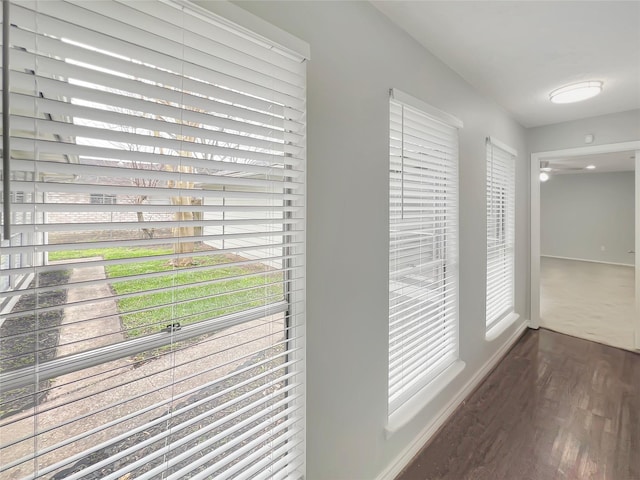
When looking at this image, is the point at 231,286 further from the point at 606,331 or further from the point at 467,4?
the point at 606,331

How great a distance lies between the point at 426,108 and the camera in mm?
1885

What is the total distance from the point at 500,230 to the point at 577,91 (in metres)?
1.36

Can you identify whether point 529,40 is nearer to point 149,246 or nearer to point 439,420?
point 149,246

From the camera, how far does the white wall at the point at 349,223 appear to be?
4.24ft

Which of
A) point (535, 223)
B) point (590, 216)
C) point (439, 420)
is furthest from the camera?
point (590, 216)

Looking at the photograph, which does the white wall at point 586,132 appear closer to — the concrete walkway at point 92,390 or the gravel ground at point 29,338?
the concrete walkway at point 92,390

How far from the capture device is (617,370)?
2.93 meters

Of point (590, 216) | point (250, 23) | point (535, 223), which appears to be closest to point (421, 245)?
point (250, 23)

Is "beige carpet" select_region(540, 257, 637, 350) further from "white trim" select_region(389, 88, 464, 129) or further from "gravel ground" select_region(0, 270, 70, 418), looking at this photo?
"gravel ground" select_region(0, 270, 70, 418)

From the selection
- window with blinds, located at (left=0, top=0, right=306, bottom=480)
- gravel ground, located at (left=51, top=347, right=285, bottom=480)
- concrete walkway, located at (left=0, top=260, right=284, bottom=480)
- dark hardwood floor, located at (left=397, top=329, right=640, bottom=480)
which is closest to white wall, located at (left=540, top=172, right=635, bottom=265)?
dark hardwood floor, located at (left=397, top=329, right=640, bottom=480)

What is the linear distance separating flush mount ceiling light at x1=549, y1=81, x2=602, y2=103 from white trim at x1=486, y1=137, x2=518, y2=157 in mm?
543

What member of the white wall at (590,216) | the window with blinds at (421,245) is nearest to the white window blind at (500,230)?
the window with blinds at (421,245)

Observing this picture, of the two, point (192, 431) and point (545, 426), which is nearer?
point (192, 431)

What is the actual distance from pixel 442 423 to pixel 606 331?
3186 mm
